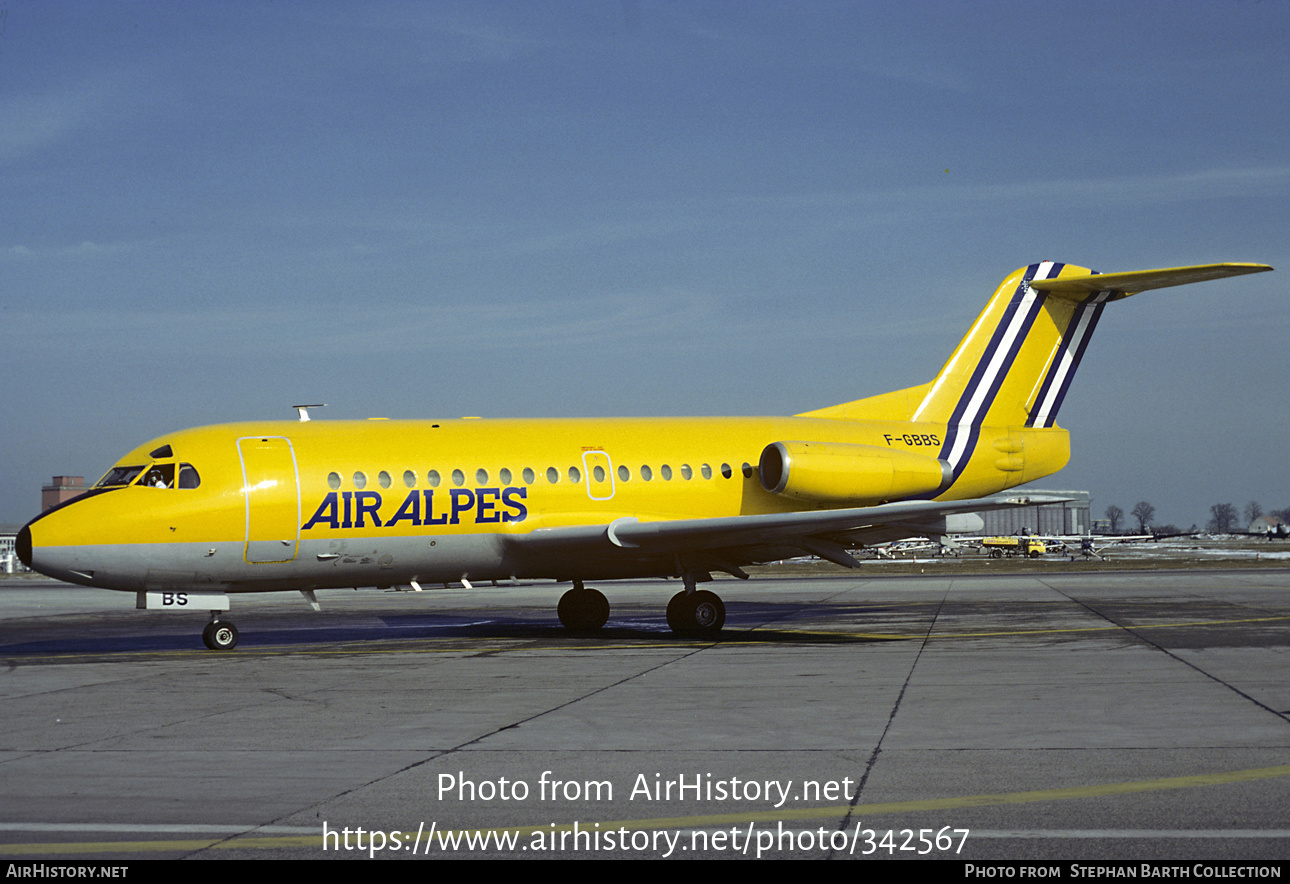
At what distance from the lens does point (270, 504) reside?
65.2 feet

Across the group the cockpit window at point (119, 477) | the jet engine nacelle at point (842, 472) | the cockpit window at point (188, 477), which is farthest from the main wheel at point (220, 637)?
the jet engine nacelle at point (842, 472)

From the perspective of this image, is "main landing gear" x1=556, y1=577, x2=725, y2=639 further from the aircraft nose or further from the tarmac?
the aircraft nose

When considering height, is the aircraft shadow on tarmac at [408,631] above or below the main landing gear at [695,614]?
below

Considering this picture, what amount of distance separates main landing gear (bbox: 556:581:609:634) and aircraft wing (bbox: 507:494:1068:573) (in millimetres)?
2214

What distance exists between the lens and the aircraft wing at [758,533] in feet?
66.7

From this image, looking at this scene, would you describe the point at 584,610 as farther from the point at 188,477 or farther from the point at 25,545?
the point at 25,545

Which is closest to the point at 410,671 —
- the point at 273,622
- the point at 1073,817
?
the point at 1073,817

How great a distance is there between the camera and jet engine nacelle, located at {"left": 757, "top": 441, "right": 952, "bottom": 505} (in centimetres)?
2295

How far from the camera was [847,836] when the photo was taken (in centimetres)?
702

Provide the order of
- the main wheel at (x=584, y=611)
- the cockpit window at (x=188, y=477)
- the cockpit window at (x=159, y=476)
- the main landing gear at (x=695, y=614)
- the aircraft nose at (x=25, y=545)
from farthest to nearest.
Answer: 1. the main wheel at (x=584, y=611)
2. the main landing gear at (x=695, y=614)
3. the cockpit window at (x=188, y=477)
4. the cockpit window at (x=159, y=476)
5. the aircraft nose at (x=25, y=545)

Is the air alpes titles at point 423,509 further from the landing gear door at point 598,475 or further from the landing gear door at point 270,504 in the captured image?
the landing gear door at point 598,475

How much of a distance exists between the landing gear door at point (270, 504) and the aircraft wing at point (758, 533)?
3.81 metres

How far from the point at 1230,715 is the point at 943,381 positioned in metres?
15.6
